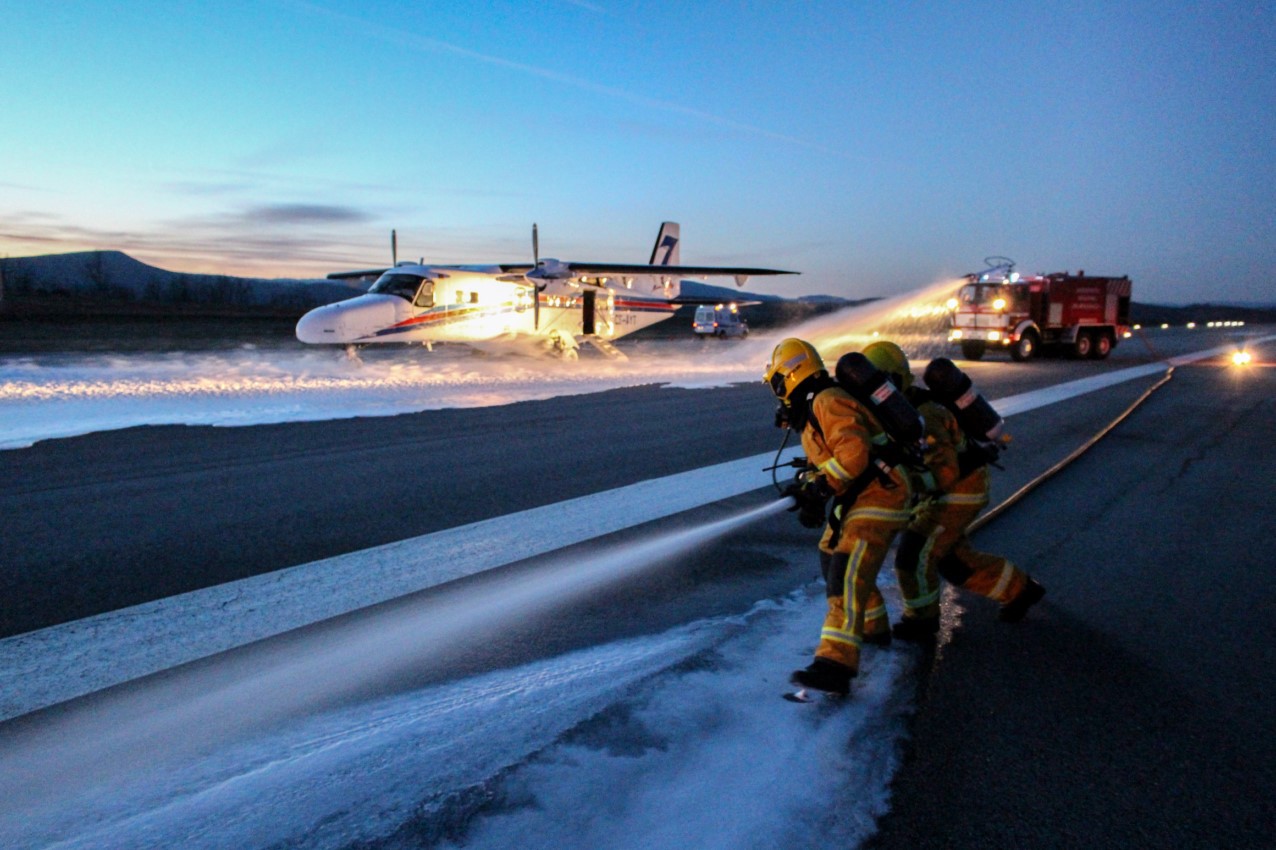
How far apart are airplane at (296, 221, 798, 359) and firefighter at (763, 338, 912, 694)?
1801 cm

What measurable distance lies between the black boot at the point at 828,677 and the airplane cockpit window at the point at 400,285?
66.9 ft

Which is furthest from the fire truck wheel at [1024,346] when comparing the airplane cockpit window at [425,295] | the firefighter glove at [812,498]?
the firefighter glove at [812,498]

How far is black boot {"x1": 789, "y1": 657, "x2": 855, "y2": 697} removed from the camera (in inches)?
143

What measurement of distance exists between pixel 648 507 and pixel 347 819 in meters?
4.95

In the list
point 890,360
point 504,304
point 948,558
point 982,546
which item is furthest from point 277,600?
point 504,304

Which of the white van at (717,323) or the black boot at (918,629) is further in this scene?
the white van at (717,323)

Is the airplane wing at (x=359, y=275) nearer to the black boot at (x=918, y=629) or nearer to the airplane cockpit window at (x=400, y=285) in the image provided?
the airplane cockpit window at (x=400, y=285)

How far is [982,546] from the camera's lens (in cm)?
631

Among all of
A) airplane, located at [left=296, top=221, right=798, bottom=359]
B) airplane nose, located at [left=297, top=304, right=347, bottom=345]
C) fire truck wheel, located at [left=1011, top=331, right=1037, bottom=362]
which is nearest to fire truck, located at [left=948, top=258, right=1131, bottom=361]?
fire truck wheel, located at [left=1011, top=331, right=1037, bottom=362]

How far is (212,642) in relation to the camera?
4.44 meters

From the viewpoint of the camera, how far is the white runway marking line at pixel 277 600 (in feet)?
13.4

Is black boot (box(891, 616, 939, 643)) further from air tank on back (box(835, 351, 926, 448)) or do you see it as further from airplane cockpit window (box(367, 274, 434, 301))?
airplane cockpit window (box(367, 274, 434, 301))

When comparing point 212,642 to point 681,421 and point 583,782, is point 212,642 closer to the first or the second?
point 583,782

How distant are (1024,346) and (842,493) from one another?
90.3 ft
